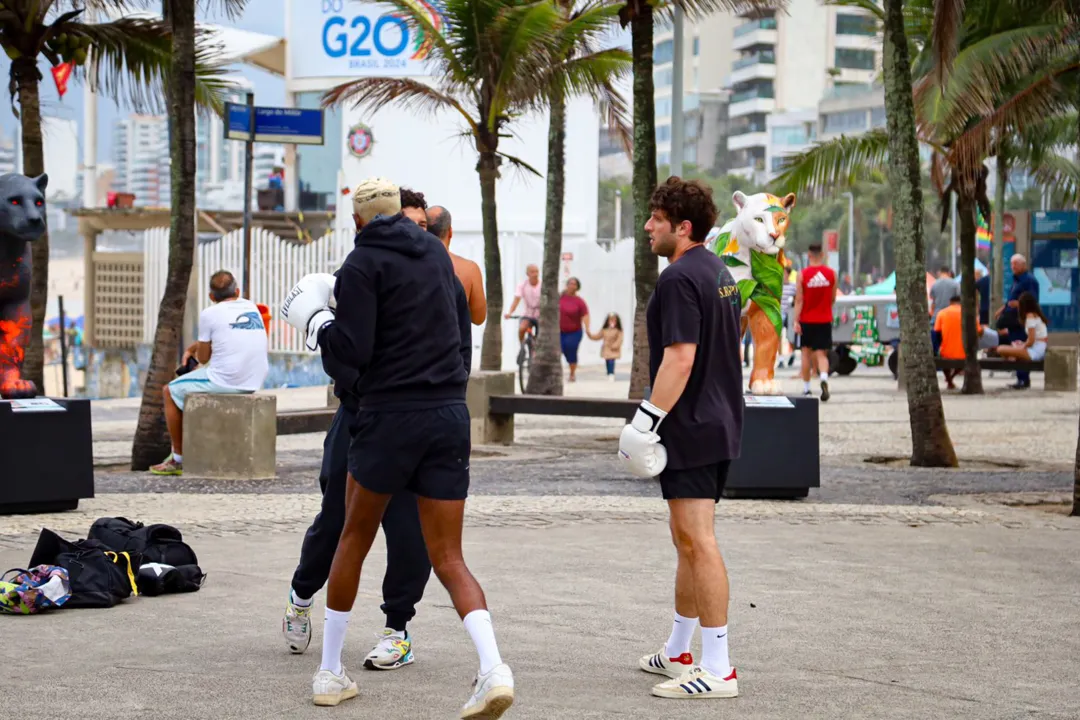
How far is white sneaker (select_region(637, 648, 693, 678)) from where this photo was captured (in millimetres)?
5888

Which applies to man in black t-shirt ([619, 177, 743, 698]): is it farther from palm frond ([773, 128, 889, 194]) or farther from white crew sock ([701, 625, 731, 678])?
palm frond ([773, 128, 889, 194])

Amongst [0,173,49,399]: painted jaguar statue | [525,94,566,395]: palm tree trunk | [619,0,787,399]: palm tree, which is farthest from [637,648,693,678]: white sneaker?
[525,94,566,395]: palm tree trunk

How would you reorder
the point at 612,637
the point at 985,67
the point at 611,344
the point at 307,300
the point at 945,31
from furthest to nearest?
the point at 611,344
the point at 985,67
the point at 945,31
the point at 612,637
the point at 307,300

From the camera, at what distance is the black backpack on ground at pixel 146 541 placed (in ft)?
25.4

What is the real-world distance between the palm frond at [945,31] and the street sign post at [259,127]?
5.81m

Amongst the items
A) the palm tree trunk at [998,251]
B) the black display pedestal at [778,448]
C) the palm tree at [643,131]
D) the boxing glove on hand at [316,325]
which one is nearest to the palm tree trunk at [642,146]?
the palm tree at [643,131]

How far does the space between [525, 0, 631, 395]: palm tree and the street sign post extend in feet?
13.0

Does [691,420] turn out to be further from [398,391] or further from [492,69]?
[492,69]

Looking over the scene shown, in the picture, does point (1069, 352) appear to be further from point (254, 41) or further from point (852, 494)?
point (254, 41)

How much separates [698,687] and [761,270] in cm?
630

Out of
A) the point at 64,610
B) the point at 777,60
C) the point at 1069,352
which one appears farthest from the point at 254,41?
the point at 777,60

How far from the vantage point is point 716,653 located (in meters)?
5.68

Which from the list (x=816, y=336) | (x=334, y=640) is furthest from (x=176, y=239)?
(x=816, y=336)

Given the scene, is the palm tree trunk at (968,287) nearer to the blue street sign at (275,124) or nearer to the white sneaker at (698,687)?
the blue street sign at (275,124)
